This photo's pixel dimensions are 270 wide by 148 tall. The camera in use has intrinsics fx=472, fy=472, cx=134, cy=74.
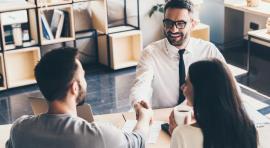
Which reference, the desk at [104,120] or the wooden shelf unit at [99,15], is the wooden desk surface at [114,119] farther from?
the wooden shelf unit at [99,15]

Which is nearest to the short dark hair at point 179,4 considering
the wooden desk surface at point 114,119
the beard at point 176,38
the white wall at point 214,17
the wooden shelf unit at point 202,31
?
the beard at point 176,38

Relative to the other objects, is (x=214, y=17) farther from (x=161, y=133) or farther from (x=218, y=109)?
(x=218, y=109)

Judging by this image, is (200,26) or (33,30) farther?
(200,26)

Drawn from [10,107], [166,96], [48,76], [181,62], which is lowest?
[10,107]

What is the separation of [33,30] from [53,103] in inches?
132

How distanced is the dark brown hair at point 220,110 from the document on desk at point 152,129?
556mm

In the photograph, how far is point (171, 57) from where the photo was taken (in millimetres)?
2824

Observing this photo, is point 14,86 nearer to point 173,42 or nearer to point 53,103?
point 173,42

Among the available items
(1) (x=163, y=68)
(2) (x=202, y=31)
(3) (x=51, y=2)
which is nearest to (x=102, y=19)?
(3) (x=51, y=2)

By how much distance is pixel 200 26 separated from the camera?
19.4 ft

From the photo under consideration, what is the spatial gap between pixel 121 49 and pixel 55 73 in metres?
3.85

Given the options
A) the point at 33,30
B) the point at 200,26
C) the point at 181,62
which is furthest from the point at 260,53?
the point at 181,62

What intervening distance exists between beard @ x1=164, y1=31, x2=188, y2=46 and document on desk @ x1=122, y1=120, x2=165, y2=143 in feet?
1.89

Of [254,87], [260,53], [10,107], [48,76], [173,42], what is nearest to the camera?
[48,76]
